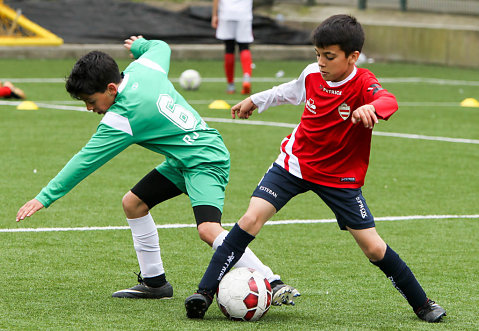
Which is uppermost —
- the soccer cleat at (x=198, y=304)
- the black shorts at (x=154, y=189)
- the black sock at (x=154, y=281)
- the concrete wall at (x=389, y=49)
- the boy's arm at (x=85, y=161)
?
the boy's arm at (x=85, y=161)

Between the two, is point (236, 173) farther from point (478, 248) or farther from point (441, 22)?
point (441, 22)

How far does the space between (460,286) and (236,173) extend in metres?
3.65

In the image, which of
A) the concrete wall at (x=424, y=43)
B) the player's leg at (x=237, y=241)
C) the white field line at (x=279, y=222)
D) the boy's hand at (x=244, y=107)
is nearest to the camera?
the player's leg at (x=237, y=241)

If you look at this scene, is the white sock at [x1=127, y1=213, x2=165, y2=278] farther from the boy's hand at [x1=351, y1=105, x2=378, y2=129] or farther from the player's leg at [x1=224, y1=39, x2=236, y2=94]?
the player's leg at [x1=224, y1=39, x2=236, y2=94]

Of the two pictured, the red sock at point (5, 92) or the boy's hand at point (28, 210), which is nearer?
the boy's hand at point (28, 210)

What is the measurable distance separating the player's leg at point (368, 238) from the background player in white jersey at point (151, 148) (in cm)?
48

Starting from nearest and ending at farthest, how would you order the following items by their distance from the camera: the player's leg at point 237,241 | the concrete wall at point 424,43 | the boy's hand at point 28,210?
the boy's hand at point 28,210 → the player's leg at point 237,241 → the concrete wall at point 424,43

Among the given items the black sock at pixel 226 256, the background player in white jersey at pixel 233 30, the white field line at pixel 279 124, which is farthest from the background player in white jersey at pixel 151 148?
the background player in white jersey at pixel 233 30

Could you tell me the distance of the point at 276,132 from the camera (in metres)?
11.1

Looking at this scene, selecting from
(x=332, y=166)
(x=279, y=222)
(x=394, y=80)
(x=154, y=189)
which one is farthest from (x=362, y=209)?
(x=394, y=80)

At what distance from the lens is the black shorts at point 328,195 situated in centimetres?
458

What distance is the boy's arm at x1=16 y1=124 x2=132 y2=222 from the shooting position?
14.6 feet

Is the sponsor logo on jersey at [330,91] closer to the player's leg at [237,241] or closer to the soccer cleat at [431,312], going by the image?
the player's leg at [237,241]

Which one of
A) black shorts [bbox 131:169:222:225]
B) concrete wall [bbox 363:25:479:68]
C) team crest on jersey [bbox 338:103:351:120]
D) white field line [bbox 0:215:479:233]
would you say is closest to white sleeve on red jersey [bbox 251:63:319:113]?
team crest on jersey [bbox 338:103:351:120]
